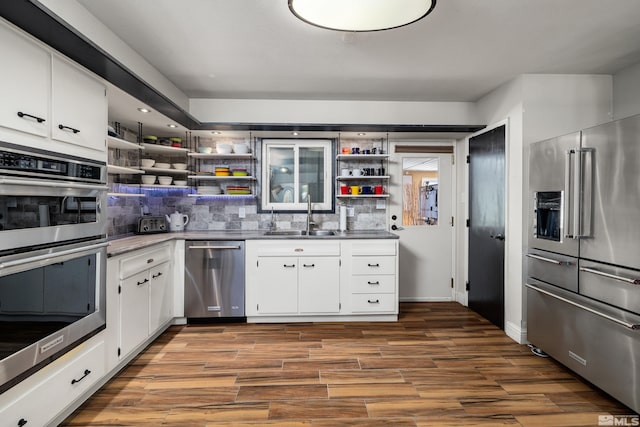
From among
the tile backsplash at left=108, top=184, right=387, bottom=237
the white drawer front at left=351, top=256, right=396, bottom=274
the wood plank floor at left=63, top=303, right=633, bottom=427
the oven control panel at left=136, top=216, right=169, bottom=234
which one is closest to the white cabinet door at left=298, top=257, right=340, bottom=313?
the white drawer front at left=351, top=256, right=396, bottom=274

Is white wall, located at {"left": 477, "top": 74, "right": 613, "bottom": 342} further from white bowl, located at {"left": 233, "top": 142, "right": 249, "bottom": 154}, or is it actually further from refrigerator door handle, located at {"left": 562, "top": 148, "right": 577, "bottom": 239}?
white bowl, located at {"left": 233, "top": 142, "right": 249, "bottom": 154}

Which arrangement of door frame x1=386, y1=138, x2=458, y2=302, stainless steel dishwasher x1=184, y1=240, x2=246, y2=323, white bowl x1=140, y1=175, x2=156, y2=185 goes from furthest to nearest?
door frame x1=386, y1=138, x2=458, y2=302 < white bowl x1=140, y1=175, x2=156, y2=185 < stainless steel dishwasher x1=184, y1=240, x2=246, y2=323

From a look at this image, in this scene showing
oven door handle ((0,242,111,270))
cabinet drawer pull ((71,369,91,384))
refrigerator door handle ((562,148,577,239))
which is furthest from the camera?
refrigerator door handle ((562,148,577,239))

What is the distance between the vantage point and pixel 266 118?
12.8ft

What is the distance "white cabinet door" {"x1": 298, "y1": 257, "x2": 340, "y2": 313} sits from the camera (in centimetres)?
347

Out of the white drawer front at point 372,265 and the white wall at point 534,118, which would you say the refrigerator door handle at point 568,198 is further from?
the white drawer front at point 372,265

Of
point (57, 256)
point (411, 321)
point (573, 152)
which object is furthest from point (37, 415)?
point (573, 152)

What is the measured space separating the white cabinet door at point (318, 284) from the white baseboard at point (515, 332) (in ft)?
5.33

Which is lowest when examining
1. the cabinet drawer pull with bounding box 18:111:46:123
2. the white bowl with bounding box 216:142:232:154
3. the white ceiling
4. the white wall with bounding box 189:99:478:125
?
the cabinet drawer pull with bounding box 18:111:46:123

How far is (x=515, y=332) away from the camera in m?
3.09

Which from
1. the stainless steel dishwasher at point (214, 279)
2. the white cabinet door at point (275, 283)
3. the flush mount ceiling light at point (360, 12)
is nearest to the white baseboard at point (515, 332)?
the white cabinet door at point (275, 283)

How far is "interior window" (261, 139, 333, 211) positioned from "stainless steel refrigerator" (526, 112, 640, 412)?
2.19m

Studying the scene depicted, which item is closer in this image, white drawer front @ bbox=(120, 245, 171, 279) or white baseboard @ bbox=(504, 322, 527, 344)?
white drawer front @ bbox=(120, 245, 171, 279)

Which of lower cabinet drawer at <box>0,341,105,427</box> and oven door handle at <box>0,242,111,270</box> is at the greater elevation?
oven door handle at <box>0,242,111,270</box>
